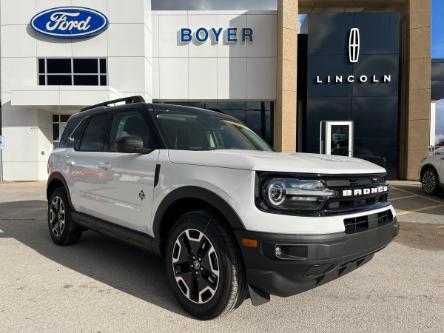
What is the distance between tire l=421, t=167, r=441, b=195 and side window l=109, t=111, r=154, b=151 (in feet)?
29.9

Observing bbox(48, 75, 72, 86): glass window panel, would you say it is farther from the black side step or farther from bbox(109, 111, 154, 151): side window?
bbox(109, 111, 154, 151): side window

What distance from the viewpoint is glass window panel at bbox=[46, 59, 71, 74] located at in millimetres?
16484

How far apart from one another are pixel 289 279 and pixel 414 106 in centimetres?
1604

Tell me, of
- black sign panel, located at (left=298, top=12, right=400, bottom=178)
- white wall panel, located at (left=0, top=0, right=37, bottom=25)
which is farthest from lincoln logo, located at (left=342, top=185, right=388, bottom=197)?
white wall panel, located at (left=0, top=0, right=37, bottom=25)

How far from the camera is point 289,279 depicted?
2.62m

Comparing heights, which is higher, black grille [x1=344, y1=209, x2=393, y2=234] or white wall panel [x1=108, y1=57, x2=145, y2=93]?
white wall panel [x1=108, y1=57, x2=145, y2=93]

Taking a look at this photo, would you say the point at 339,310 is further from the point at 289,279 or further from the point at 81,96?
the point at 81,96

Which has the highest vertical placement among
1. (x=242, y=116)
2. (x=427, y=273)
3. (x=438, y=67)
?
(x=438, y=67)

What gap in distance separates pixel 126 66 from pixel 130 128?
1350cm

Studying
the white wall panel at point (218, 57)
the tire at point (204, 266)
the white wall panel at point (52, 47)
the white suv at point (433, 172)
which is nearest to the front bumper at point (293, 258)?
the tire at point (204, 266)

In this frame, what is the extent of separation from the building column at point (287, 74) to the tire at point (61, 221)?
12.4 metres

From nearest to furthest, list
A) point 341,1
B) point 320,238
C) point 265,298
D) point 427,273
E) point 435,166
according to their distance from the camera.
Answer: point 320,238 < point 265,298 < point 427,273 < point 435,166 < point 341,1

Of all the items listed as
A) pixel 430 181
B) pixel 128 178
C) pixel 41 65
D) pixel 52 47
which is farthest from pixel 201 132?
pixel 41 65

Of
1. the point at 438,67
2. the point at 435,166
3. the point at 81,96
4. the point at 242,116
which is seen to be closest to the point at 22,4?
the point at 81,96
